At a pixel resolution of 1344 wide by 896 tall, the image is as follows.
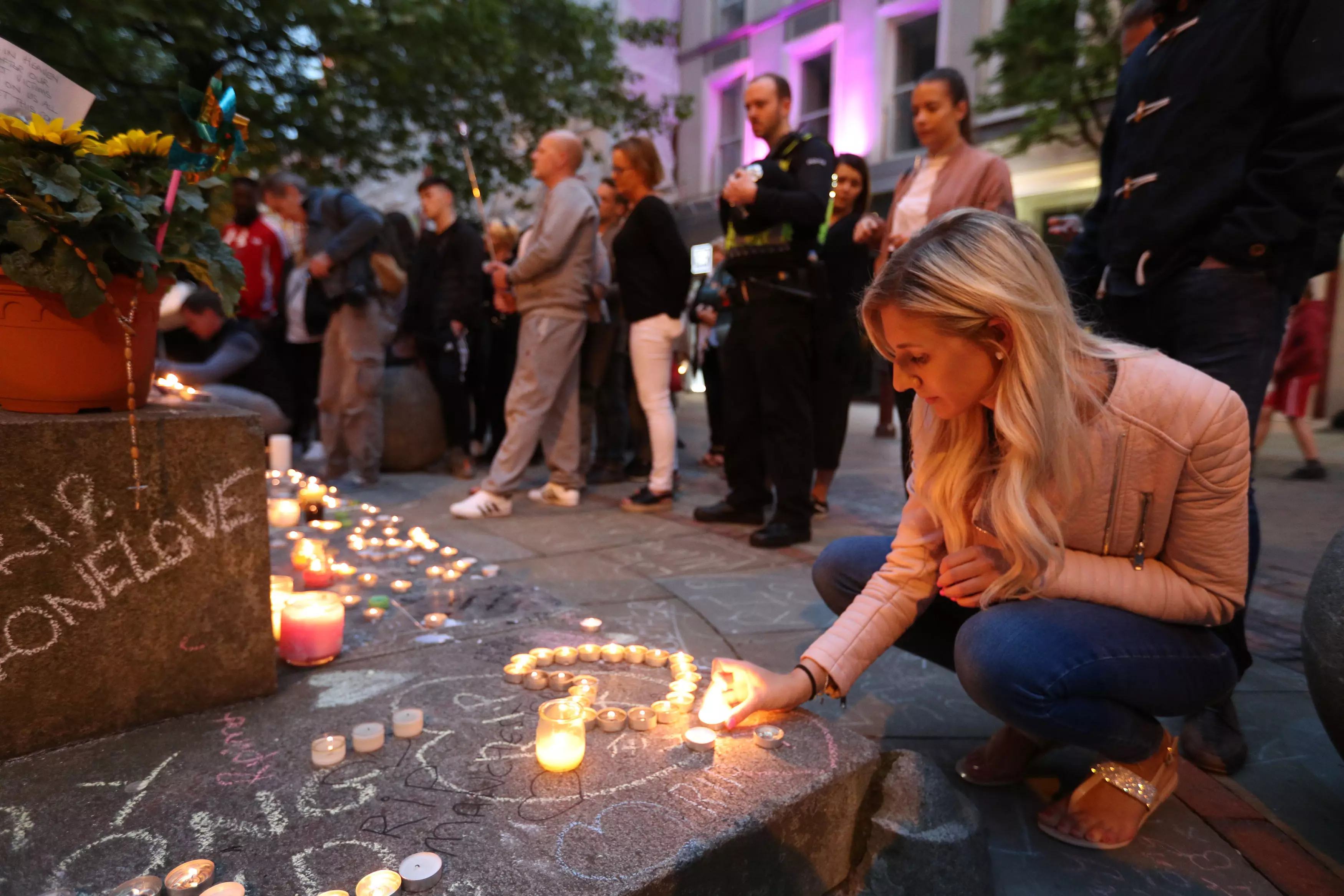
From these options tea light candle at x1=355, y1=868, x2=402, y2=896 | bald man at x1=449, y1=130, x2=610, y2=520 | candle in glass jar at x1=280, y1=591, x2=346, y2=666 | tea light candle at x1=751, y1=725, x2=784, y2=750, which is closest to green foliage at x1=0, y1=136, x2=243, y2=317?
candle in glass jar at x1=280, y1=591, x2=346, y2=666

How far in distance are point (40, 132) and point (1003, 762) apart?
7.86 feet

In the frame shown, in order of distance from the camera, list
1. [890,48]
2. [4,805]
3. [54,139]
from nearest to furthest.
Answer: [4,805] < [54,139] < [890,48]

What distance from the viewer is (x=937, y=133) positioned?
3.25 metres

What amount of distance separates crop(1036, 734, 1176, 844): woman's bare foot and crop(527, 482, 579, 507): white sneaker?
3429mm

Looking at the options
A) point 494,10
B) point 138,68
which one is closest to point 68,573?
point 138,68

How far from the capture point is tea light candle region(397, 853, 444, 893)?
1213 mm

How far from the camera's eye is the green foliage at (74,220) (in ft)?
4.98

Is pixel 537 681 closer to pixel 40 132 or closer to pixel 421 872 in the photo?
pixel 421 872

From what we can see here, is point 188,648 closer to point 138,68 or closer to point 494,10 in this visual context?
point 138,68

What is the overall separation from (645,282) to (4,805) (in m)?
3.55

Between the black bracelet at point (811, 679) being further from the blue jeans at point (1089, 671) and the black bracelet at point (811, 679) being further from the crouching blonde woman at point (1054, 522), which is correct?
the blue jeans at point (1089, 671)

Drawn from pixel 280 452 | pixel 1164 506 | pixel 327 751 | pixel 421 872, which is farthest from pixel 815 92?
pixel 421 872

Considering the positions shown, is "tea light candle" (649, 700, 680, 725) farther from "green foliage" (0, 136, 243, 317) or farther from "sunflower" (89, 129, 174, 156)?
"sunflower" (89, 129, 174, 156)

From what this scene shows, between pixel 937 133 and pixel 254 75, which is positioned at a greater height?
pixel 254 75
